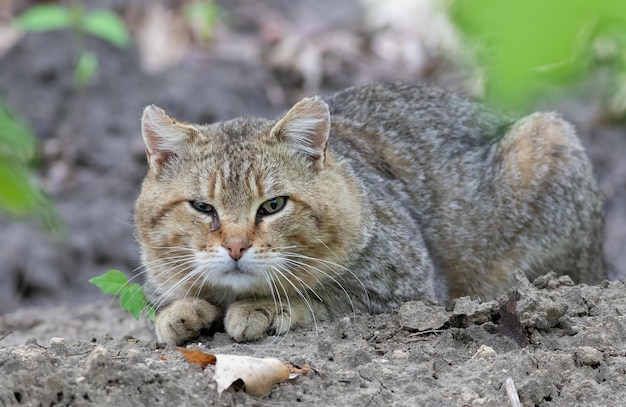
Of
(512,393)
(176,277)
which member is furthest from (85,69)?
(512,393)

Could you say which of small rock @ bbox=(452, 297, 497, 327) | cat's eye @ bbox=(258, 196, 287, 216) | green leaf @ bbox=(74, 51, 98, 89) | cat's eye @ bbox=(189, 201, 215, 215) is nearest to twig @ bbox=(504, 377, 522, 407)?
small rock @ bbox=(452, 297, 497, 327)

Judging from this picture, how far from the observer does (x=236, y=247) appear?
4352 mm

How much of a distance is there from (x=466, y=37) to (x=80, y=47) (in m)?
10.0

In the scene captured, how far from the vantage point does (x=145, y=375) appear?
3473 mm

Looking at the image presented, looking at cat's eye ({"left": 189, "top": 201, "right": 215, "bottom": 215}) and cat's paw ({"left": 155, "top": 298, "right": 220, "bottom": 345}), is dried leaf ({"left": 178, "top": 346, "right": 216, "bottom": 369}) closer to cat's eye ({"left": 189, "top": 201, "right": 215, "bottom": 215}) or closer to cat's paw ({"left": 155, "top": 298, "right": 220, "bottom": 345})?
cat's paw ({"left": 155, "top": 298, "right": 220, "bottom": 345})

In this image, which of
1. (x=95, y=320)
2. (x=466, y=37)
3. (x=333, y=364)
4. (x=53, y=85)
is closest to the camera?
(x=466, y=37)

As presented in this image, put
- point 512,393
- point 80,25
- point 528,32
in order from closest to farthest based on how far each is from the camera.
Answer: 1. point 528,32
2. point 512,393
3. point 80,25

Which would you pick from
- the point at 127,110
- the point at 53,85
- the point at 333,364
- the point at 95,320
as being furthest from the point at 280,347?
the point at 53,85

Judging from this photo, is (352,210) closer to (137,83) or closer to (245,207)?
(245,207)

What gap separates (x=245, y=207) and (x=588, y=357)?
1.85 meters

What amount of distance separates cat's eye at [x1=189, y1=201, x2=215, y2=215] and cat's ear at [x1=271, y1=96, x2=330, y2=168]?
584 mm

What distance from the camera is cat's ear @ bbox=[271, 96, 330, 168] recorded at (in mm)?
4863

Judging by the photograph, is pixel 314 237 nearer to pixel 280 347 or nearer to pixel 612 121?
pixel 280 347

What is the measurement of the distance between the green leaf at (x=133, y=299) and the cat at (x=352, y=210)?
14cm
